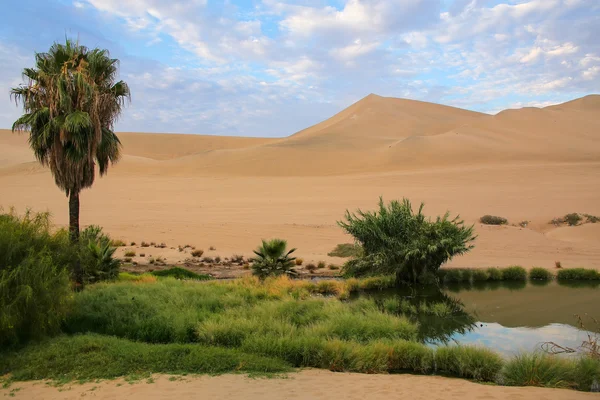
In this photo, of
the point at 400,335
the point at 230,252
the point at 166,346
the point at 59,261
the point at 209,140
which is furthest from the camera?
the point at 209,140

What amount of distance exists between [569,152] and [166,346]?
79.0 metres

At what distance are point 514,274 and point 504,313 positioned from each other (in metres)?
5.33

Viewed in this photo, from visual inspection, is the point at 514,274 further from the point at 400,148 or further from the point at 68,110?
the point at 400,148

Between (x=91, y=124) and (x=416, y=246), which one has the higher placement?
(x=91, y=124)

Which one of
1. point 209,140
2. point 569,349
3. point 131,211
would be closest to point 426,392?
point 569,349

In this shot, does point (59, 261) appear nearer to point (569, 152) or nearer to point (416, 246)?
point (416, 246)

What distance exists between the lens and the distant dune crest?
74.2 meters

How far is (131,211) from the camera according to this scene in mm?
42719

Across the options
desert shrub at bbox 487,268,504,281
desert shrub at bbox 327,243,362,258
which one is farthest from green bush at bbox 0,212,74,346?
desert shrub at bbox 327,243,362,258

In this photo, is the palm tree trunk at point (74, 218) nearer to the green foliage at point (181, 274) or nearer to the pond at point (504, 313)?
the green foliage at point (181, 274)

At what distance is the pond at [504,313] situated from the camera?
1184cm

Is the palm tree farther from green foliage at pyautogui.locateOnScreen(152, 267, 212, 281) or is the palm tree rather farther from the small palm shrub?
the small palm shrub

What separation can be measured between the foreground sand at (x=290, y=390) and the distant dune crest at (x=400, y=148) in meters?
62.5

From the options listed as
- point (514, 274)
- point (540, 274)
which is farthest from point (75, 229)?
point (540, 274)
